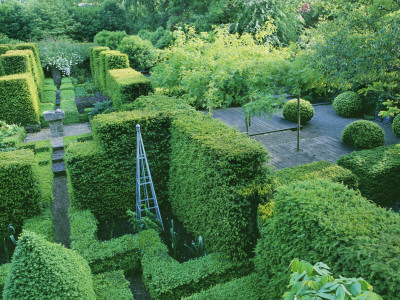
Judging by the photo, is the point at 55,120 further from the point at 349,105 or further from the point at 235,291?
the point at 349,105

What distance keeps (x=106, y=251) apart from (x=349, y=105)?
13588 mm

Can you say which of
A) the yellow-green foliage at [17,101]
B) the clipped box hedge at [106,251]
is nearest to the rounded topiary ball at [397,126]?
the clipped box hedge at [106,251]

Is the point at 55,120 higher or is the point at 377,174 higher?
the point at 55,120

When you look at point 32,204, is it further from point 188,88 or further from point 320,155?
point 320,155

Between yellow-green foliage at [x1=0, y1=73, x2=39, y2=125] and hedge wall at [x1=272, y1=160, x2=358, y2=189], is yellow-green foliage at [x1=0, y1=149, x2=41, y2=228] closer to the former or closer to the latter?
hedge wall at [x1=272, y1=160, x2=358, y2=189]

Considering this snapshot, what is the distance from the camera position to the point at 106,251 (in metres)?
5.89

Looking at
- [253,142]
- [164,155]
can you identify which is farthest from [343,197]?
[164,155]

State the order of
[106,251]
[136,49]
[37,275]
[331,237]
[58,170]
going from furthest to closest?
[136,49], [58,170], [106,251], [37,275], [331,237]

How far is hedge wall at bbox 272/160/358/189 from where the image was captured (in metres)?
6.52

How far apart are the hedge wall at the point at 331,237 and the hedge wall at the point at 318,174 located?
2099 mm

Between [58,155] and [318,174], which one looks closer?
[318,174]

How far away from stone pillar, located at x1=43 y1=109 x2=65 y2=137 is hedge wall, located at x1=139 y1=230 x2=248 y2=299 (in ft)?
30.1

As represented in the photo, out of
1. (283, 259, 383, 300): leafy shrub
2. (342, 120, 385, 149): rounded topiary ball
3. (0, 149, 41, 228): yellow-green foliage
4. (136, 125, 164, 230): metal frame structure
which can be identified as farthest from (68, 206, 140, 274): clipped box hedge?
(342, 120, 385, 149): rounded topiary ball

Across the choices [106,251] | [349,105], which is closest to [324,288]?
[106,251]
